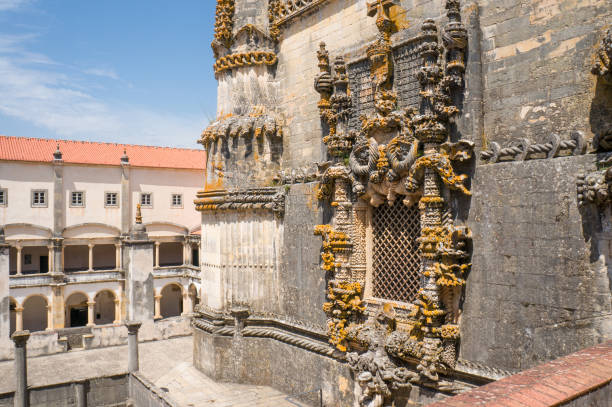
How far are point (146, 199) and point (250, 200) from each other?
78.6ft

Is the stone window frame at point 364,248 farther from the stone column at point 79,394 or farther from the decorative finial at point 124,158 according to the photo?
the decorative finial at point 124,158

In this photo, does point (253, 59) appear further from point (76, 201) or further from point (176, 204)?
point (176, 204)

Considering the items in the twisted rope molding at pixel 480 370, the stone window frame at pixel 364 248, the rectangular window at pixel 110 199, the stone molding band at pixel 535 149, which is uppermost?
the rectangular window at pixel 110 199

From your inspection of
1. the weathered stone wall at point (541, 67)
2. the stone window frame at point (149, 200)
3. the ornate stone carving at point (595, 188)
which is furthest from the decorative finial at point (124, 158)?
the ornate stone carving at point (595, 188)

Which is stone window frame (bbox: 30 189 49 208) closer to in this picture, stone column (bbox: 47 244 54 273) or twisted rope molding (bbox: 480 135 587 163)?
stone column (bbox: 47 244 54 273)

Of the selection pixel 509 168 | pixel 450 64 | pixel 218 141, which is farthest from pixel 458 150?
pixel 218 141

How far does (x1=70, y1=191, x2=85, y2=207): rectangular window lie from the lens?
31531 mm

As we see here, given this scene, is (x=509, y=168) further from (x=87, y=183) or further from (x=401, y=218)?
(x=87, y=183)

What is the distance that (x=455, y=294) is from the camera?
7.67 m

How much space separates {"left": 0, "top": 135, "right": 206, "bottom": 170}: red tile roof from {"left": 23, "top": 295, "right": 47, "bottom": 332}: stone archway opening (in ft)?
29.5

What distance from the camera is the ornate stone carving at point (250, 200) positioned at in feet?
39.2

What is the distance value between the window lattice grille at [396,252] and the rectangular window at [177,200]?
2764cm

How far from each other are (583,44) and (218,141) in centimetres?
876

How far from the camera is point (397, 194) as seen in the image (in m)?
9.08
